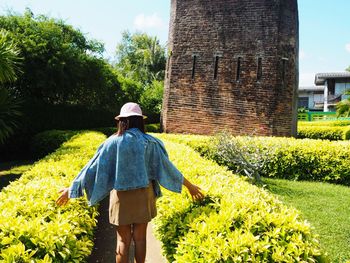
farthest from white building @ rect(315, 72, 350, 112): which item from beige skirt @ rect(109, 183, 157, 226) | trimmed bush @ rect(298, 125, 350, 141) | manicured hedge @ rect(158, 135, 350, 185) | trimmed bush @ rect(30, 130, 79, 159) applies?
beige skirt @ rect(109, 183, 157, 226)

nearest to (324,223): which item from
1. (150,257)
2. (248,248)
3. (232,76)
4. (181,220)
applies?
(150,257)

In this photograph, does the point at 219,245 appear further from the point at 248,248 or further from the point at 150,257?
the point at 150,257

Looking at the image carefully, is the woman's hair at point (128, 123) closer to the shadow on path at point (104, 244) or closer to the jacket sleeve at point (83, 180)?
the jacket sleeve at point (83, 180)

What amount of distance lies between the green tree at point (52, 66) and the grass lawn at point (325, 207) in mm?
10562

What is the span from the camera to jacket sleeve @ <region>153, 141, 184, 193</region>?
3271 millimetres

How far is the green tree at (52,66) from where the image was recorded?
14.8m

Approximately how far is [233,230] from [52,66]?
45.7 ft

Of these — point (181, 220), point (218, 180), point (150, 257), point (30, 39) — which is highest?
point (30, 39)

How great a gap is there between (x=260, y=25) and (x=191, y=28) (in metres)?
2.72

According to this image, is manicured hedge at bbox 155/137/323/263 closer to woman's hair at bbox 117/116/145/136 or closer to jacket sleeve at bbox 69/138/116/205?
jacket sleeve at bbox 69/138/116/205

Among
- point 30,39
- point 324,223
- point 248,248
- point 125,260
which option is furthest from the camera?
point 30,39

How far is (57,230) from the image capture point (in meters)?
2.79

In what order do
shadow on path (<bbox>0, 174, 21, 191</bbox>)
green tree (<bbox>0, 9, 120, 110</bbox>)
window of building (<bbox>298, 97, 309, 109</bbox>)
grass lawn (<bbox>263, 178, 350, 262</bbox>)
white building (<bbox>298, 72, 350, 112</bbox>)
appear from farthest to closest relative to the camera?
window of building (<bbox>298, 97, 309, 109</bbox>) → white building (<bbox>298, 72, 350, 112</bbox>) → green tree (<bbox>0, 9, 120, 110</bbox>) → shadow on path (<bbox>0, 174, 21, 191</bbox>) → grass lawn (<bbox>263, 178, 350, 262</bbox>)

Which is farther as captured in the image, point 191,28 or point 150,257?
point 191,28
